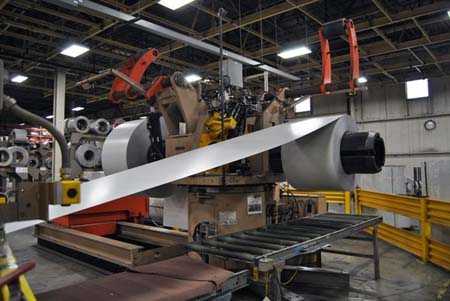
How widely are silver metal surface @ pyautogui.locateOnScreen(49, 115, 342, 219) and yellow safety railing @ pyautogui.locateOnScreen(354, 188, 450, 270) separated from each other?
233 centimetres

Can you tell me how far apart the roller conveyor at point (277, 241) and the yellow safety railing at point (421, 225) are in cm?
160

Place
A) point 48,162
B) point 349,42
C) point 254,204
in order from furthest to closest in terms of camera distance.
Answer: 1. point 48,162
2. point 349,42
3. point 254,204

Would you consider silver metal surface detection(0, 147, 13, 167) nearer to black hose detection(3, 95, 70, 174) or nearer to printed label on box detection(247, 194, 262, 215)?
printed label on box detection(247, 194, 262, 215)

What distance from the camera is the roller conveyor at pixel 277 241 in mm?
1811

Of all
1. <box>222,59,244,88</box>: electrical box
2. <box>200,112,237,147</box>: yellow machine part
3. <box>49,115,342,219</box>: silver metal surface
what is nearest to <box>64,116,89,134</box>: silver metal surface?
<box>222,59,244,88</box>: electrical box

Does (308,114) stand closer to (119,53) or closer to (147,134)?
(119,53)

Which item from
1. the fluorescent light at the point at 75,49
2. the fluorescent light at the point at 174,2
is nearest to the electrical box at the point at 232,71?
the fluorescent light at the point at 174,2

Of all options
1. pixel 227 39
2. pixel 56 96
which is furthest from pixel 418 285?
pixel 56 96

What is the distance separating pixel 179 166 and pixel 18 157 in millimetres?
6367

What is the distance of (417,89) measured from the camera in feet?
30.7

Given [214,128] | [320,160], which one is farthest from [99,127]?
[320,160]

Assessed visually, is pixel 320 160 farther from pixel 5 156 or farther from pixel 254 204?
pixel 5 156

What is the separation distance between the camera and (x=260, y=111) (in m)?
3.13

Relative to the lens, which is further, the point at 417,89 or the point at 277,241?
the point at 417,89
